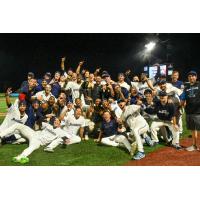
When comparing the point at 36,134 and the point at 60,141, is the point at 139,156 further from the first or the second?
the point at 36,134

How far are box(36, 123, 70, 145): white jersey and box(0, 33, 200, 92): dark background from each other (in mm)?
1085

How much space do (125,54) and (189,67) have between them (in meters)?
1.23

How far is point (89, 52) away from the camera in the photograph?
21.6 ft

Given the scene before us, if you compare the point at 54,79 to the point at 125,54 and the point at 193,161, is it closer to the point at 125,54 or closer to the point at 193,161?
the point at 125,54

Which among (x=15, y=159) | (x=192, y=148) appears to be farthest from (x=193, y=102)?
(x=15, y=159)

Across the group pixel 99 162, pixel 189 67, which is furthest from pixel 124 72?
pixel 99 162

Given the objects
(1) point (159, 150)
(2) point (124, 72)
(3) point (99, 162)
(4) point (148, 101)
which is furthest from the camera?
(2) point (124, 72)

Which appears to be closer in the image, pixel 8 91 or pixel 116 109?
pixel 8 91

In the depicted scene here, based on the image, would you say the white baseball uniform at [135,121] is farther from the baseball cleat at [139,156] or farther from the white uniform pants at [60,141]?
the white uniform pants at [60,141]

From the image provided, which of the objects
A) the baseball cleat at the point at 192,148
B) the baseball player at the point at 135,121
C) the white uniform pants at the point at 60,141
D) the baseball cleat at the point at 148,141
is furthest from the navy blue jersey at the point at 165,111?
the white uniform pants at the point at 60,141

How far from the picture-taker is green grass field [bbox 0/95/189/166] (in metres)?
5.32

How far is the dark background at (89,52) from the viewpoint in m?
6.14

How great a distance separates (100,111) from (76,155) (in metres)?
1.27

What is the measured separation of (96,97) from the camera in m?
Result: 7.17
